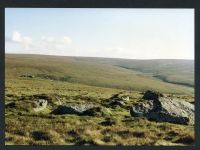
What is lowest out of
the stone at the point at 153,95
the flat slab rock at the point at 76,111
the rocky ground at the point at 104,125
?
the rocky ground at the point at 104,125

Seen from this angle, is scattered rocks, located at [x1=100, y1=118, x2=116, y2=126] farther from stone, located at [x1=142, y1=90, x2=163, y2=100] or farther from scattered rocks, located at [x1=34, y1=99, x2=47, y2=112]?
scattered rocks, located at [x1=34, y1=99, x2=47, y2=112]

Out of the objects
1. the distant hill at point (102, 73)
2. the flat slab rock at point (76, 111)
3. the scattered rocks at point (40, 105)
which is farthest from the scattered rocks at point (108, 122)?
the distant hill at point (102, 73)

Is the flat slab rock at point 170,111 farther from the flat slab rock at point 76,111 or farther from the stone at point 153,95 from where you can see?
the flat slab rock at point 76,111

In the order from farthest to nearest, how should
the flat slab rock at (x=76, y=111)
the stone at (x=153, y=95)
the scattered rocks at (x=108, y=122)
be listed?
1. the flat slab rock at (x=76, y=111)
2. the stone at (x=153, y=95)
3. the scattered rocks at (x=108, y=122)

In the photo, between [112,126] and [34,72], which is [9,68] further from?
[112,126]

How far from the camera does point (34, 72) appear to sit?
2704 inches

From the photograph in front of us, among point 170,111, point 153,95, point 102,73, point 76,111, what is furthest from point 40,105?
point 102,73

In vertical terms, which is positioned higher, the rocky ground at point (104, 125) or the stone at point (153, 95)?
the stone at point (153, 95)

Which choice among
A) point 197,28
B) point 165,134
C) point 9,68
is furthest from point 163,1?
point 9,68

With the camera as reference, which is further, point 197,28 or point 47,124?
point 47,124

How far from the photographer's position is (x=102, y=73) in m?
72.9

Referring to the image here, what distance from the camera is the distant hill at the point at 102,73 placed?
208 ft

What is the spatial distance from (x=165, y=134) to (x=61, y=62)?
6223cm

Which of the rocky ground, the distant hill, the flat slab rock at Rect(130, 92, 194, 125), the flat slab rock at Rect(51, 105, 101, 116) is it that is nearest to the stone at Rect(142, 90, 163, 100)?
the rocky ground
